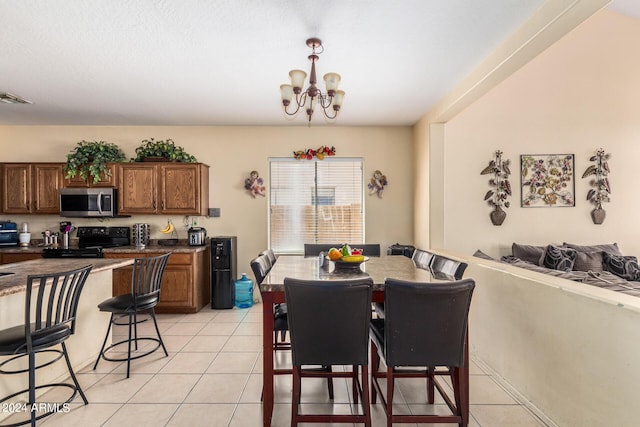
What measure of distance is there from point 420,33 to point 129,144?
4152 mm

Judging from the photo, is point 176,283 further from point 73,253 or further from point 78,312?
point 78,312

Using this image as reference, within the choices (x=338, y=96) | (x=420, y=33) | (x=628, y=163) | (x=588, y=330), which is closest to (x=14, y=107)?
(x=338, y=96)

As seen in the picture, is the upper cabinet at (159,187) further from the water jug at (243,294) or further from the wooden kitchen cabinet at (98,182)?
the water jug at (243,294)

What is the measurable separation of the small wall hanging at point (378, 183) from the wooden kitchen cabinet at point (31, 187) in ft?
13.7

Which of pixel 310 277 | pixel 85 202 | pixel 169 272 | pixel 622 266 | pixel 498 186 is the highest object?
pixel 498 186

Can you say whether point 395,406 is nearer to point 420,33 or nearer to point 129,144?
point 420,33

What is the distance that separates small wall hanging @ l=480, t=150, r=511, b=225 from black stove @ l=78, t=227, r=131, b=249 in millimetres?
4796

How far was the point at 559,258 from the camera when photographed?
3.69m

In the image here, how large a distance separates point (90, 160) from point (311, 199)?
2.96 metres

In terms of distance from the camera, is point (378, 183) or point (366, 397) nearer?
point (366, 397)

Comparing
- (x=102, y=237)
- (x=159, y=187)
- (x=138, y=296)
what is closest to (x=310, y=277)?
(x=138, y=296)

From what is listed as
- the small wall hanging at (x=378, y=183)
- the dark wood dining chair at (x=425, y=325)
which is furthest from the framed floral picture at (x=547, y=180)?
the dark wood dining chair at (x=425, y=325)

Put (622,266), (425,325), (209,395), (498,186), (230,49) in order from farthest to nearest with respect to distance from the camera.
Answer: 1. (498,186)
2. (622,266)
3. (230,49)
4. (209,395)
5. (425,325)

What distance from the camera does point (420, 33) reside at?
7.56 ft
